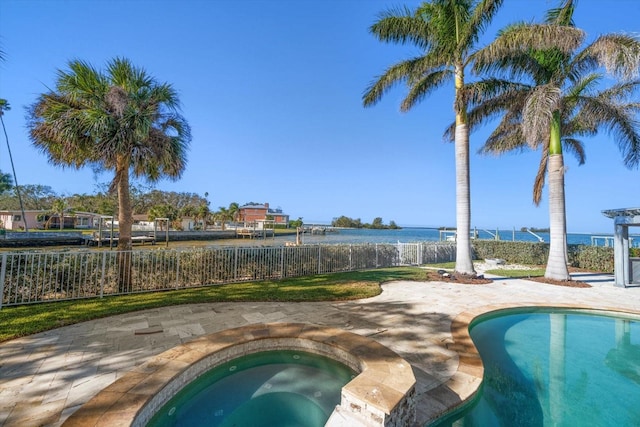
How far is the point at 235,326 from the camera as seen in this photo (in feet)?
14.3

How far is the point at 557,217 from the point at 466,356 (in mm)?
8404

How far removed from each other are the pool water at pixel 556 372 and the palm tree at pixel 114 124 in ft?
24.6

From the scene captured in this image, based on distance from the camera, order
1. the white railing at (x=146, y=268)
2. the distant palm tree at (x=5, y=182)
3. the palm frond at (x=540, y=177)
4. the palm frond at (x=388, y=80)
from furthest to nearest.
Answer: the distant palm tree at (x=5, y=182) → the palm frond at (x=540, y=177) → the palm frond at (x=388, y=80) → the white railing at (x=146, y=268)

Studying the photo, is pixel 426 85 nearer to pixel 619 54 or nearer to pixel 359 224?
pixel 619 54

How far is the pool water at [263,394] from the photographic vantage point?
8.61ft

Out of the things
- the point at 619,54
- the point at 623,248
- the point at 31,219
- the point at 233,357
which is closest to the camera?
the point at 233,357

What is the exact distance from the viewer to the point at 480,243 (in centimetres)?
1639

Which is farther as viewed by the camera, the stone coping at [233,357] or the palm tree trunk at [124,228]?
the palm tree trunk at [124,228]

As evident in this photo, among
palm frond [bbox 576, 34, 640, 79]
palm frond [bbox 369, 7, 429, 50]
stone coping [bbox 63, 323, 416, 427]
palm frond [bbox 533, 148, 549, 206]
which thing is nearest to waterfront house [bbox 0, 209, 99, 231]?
palm frond [bbox 369, 7, 429, 50]

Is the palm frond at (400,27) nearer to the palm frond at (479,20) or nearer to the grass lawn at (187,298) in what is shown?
the palm frond at (479,20)

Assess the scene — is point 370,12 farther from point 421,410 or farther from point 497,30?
point 421,410

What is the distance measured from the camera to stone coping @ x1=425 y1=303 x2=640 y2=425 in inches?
103

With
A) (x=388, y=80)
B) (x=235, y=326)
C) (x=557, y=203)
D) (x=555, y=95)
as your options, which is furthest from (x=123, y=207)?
(x=557, y=203)

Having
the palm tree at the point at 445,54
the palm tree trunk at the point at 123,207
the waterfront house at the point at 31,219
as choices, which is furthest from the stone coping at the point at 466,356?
the waterfront house at the point at 31,219
